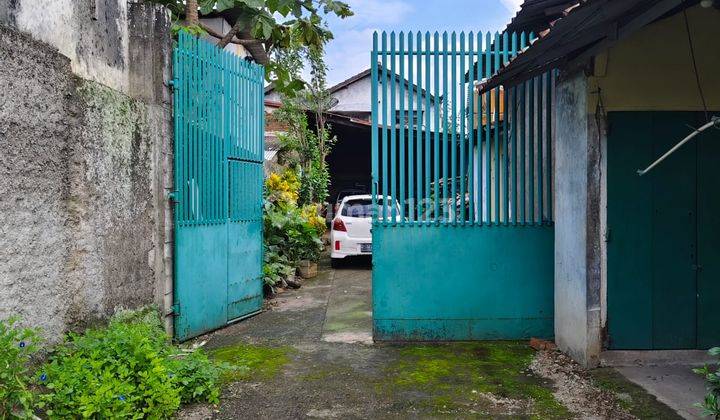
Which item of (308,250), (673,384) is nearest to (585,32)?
(673,384)

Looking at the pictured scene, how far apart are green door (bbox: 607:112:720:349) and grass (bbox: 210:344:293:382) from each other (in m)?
3.04

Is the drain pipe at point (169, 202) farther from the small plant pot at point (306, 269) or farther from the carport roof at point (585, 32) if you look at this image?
the small plant pot at point (306, 269)

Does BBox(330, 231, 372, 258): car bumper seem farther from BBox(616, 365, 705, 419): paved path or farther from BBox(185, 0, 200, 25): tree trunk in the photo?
BBox(616, 365, 705, 419): paved path

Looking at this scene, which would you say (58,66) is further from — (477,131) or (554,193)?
(554,193)

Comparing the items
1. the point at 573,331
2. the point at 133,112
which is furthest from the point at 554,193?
the point at 133,112

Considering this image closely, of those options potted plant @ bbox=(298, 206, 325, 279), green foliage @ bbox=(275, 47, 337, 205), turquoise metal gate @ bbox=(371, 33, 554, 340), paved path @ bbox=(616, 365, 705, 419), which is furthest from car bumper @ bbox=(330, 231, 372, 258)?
paved path @ bbox=(616, 365, 705, 419)

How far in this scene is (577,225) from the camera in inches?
195

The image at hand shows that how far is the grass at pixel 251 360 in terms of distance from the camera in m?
4.79

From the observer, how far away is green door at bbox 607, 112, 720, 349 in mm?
4812

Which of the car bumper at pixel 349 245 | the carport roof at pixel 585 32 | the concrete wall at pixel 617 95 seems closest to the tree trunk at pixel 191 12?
the carport roof at pixel 585 32

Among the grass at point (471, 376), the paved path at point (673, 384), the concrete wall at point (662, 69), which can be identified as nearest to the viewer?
the paved path at point (673, 384)

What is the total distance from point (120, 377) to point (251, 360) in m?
1.81

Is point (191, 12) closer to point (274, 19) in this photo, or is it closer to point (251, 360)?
point (274, 19)

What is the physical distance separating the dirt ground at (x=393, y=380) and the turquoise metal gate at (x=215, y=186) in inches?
19.5
